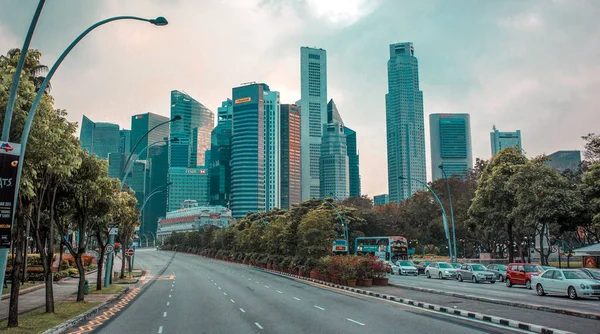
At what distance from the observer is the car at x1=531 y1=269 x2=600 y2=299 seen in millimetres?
22031

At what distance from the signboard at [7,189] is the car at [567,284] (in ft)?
75.2

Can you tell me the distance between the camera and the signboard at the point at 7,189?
37.6 feet

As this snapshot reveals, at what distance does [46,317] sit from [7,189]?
8449 millimetres

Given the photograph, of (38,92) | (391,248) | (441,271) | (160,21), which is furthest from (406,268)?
(38,92)

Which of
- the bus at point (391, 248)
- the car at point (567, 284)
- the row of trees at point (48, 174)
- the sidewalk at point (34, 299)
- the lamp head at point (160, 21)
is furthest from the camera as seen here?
the bus at point (391, 248)

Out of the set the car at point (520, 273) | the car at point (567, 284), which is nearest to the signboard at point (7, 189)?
the car at point (567, 284)

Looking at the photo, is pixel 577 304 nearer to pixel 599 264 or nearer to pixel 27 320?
pixel 27 320

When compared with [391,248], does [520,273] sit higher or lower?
lower

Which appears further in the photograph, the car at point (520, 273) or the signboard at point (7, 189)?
the car at point (520, 273)

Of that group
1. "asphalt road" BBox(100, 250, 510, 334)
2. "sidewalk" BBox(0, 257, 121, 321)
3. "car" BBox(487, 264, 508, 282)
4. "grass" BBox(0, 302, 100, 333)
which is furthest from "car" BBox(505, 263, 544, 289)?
"sidewalk" BBox(0, 257, 121, 321)

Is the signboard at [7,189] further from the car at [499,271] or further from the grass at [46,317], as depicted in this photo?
the car at [499,271]

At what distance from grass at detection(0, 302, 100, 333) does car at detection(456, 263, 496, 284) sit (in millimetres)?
27181

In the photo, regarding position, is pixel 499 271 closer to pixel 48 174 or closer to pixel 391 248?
pixel 391 248

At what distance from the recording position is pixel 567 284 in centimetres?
2298
